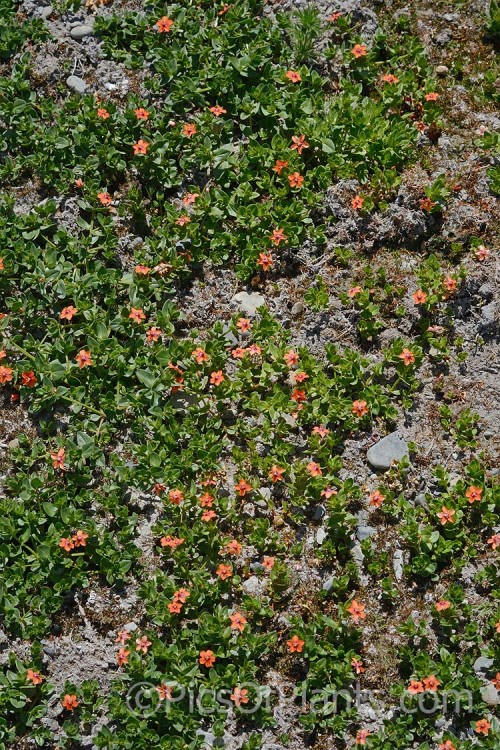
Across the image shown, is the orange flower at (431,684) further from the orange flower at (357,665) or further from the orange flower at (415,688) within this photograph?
the orange flower at (357,665)

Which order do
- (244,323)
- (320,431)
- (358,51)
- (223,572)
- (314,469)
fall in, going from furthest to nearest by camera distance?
1. (358,51)
2. (244,323)
3. (320,431)
4. (314,469)
5. (223,572)

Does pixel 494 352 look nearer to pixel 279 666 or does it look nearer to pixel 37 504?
pixel 279 666

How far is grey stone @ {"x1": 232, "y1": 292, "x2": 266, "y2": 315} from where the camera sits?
22.3 ft

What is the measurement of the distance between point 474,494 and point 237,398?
185cm

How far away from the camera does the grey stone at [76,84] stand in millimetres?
7613

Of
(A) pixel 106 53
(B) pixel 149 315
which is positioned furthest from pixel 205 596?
(A) pixel 106 53

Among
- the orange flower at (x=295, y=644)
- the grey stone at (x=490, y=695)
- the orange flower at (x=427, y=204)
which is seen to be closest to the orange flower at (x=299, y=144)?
the orange flower at (x=427, y=204)

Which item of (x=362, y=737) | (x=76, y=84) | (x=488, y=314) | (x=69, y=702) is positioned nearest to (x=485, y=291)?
(x=488, y=314)

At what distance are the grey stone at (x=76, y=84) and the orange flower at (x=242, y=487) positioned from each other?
392 centimetres

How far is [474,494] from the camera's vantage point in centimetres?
594

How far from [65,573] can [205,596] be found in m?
1.00

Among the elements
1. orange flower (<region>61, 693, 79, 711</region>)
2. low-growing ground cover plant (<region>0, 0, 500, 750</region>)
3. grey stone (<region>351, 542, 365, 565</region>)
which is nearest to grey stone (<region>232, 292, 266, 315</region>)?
low-growing ground cover plant (<region>0, 0, 500, 750</region>)

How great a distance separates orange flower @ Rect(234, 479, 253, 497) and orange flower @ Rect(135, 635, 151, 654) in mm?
1175

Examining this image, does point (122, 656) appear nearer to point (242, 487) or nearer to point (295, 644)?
point (295, 644)
